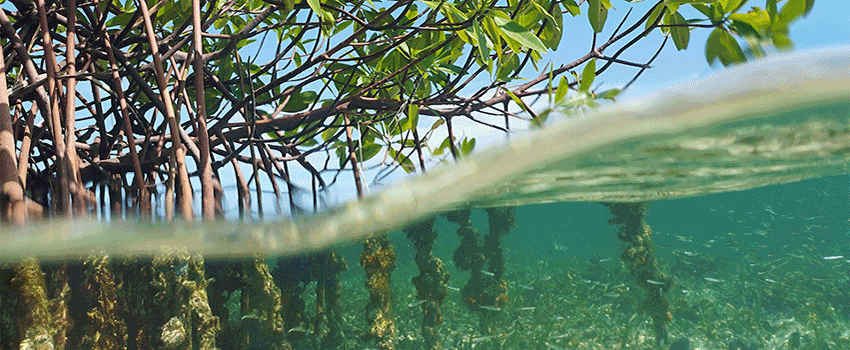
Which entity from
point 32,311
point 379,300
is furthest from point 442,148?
point 32,311

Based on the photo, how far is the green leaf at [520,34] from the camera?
2193 mm

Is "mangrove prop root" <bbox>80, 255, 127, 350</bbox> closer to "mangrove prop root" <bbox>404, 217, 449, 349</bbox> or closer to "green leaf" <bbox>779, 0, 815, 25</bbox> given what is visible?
"mangrove prop root" <bbox>404, 217, 449, 349</bbox>

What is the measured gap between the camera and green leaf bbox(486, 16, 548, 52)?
7.20 feet

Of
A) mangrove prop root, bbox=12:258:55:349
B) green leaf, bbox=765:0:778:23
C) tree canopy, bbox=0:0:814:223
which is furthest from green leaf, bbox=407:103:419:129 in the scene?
mangrove prop root, bbox=12:258:55:349

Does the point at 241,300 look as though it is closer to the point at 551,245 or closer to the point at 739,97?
the point at 739,97

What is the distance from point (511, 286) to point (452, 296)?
744 millimetres

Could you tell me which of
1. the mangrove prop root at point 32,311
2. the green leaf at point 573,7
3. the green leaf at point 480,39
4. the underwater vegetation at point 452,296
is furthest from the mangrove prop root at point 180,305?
the green leaf at point 573,7

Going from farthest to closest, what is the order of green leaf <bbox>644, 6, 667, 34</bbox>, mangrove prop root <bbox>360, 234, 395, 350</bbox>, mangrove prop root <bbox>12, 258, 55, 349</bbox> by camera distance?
mangrove prop root <bbox>360, 234, 395, 350</bbox>, green leaf <bbox>644, 6, 667, 34</bbox>, mangrove prop root <bbox>12, 258, 55, 349</bbox>

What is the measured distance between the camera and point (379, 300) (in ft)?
10.8

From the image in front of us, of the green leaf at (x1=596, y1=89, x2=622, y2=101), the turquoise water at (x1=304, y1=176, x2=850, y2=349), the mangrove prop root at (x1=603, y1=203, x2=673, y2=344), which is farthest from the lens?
the mangrove prop root at (x1=603, y1=203, x2=673, y2=344)

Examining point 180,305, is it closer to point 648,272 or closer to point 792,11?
point 792,11

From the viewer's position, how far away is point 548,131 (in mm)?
2814

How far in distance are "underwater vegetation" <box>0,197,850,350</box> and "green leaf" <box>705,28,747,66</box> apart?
81.9 inches

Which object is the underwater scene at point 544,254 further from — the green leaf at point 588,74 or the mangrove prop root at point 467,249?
the green leaf at point 588,74
